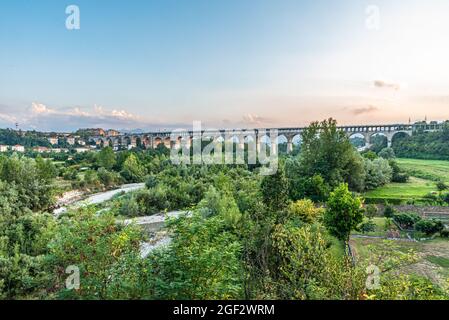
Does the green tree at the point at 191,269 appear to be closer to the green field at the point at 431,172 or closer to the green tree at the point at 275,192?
the green tree at the point at 275,192

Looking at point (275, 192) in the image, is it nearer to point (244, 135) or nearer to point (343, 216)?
point (343, 216)

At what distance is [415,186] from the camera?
27.1m

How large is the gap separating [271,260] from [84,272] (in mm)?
5801

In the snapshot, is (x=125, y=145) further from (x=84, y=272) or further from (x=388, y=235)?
(x=84, y=272)

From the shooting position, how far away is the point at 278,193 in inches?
536

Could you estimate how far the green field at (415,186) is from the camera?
75.0ft

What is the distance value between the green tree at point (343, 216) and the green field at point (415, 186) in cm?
1043

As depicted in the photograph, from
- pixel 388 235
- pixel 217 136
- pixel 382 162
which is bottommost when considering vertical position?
pixel 388 235

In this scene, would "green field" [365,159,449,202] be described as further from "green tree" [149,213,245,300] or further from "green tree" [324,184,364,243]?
"green tree" [149,213,245,300]

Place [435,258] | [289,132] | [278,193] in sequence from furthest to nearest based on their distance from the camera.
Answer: [289,132] < [278,193] < [435,258]

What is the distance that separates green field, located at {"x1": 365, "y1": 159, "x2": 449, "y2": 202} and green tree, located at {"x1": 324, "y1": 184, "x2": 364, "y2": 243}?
34.2ft

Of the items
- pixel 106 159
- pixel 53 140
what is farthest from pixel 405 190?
pixel 53 140

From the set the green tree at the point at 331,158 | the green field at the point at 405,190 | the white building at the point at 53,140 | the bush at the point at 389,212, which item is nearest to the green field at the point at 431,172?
the green field at the point at 405,190
